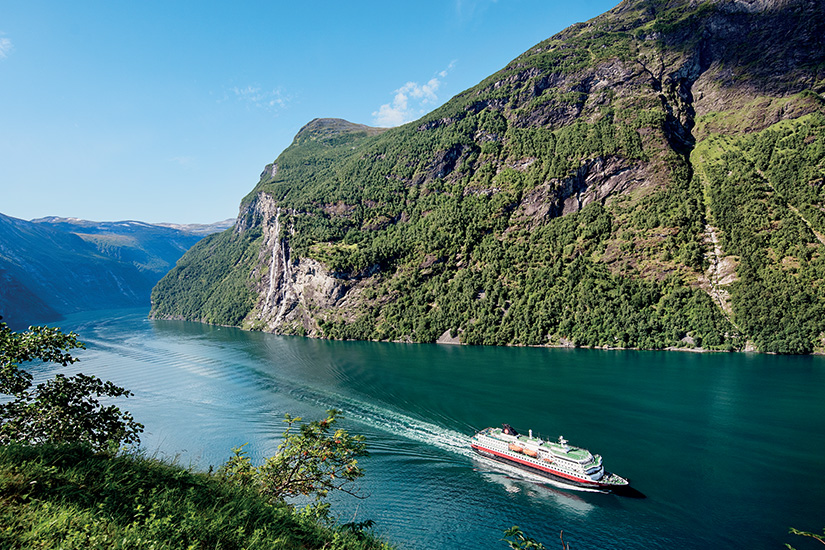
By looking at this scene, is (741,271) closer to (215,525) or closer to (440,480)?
(440,480)

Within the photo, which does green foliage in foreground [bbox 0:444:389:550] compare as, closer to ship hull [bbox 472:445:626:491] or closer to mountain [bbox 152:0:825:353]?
ship hull [bbox 472:445:626:491]

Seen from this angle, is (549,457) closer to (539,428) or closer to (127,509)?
(539,428)

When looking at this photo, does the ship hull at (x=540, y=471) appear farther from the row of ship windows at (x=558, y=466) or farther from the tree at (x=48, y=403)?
the tree at (x=48, y=403)

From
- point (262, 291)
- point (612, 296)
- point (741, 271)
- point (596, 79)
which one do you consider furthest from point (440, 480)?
point (596, 79)

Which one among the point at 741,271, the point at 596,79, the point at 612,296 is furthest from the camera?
the point at 596,79

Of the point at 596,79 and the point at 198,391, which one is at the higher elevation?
the point at 596,79

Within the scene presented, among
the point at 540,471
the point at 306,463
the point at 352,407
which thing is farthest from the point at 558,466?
the point at 306,463

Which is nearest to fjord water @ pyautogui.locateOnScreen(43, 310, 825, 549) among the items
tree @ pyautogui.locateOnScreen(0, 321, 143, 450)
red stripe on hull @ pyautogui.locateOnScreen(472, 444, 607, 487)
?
red stripe on hull @ pyautogui.locateOnScreen(472, 444, 607, 487)
